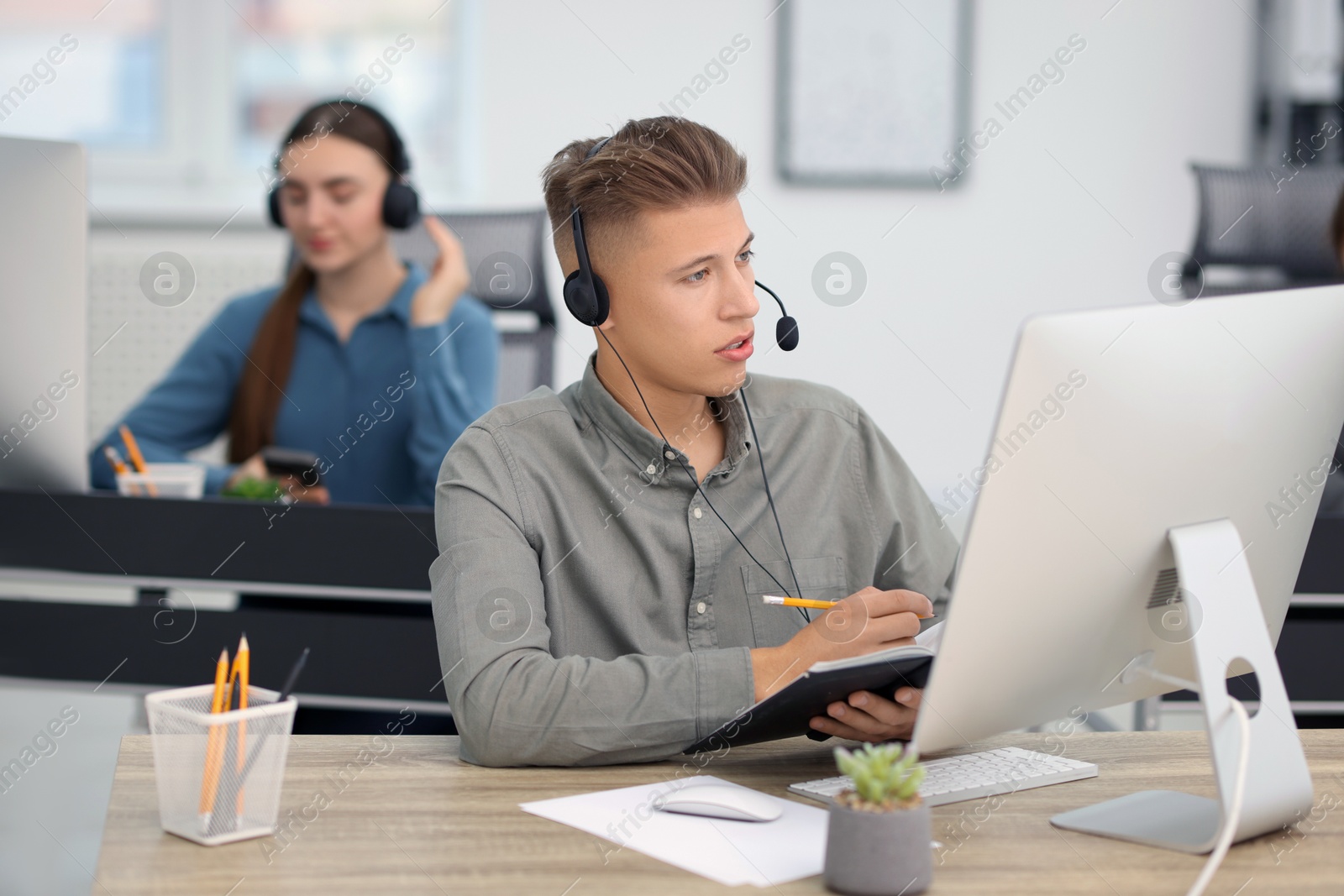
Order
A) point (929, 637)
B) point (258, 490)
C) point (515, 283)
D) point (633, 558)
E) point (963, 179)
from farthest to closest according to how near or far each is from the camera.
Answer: point (963, 179), point (515, 283), point (258, 490), point (633, 558), point (929, 637)

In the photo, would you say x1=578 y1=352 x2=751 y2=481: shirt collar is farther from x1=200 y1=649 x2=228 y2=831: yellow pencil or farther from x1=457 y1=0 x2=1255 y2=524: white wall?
x1=457 y1=0 x2=1255 y2=524: white wall

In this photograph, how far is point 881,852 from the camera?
73 cm

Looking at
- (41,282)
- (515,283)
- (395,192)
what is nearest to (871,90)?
(515,283)

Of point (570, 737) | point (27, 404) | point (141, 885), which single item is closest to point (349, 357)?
point (27, 404)

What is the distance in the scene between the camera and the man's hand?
104 centimetres

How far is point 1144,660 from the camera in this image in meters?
0.93

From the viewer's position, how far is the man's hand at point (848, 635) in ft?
3.41

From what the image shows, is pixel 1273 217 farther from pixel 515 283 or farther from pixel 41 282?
pixel 41 282

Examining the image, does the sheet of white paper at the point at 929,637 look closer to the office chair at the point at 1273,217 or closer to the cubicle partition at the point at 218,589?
the cubicle partition at the point at 218,589

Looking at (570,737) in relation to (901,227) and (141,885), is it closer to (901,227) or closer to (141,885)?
(141,885)

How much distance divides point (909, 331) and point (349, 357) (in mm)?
2505

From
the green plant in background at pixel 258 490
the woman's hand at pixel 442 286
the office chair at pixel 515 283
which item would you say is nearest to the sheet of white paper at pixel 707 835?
the green plant in background at pixel 258 490

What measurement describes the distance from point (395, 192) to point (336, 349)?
0.34 meters

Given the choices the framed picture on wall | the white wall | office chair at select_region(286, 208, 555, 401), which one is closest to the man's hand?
office chair at select_region(286, 208, 555, 401)
